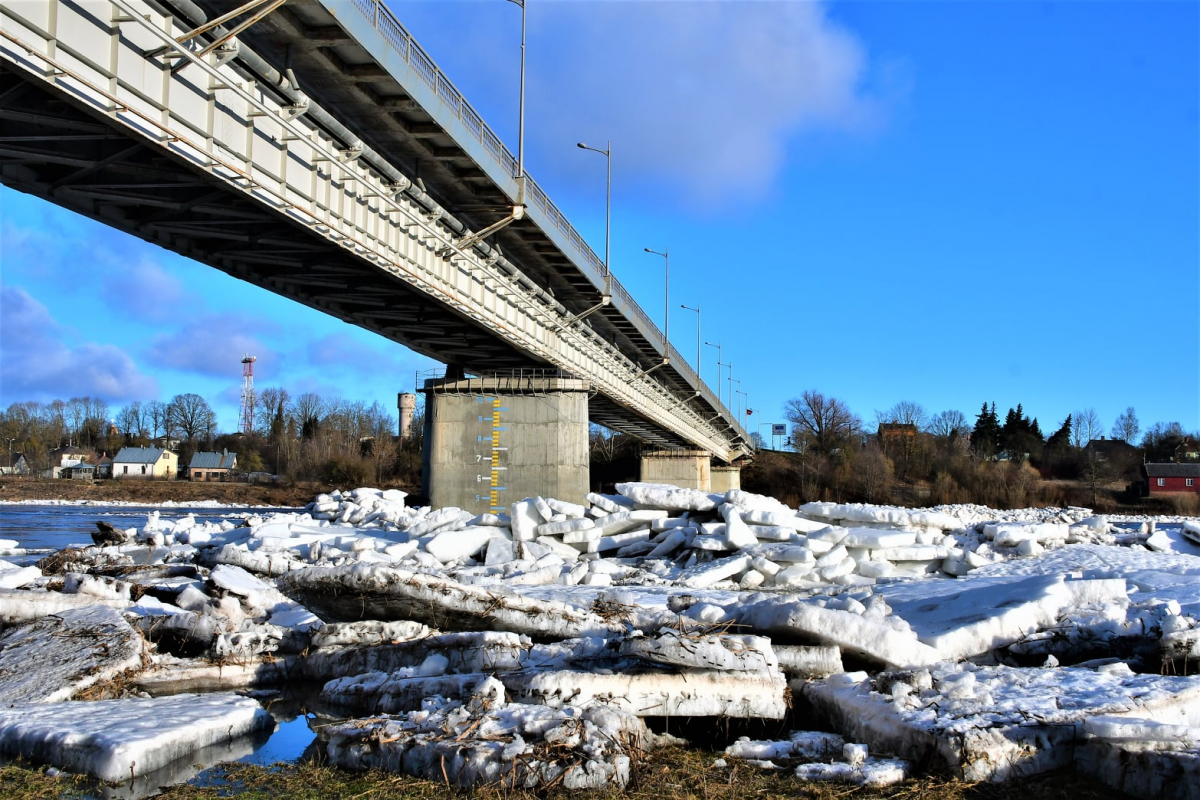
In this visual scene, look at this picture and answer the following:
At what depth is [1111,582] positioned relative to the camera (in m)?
9.16

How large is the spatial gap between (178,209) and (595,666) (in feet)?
38.1

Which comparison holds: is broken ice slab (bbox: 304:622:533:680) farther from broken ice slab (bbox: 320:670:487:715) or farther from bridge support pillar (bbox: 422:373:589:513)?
bridge support pillar (bbox: 422:373:589:513)

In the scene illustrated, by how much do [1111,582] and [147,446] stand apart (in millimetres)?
111941

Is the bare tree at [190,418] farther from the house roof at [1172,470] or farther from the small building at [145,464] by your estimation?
the house roof at [1172,470]

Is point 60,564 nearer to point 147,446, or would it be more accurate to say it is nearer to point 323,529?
point 323,529

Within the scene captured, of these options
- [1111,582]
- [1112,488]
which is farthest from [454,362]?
[1112,488]

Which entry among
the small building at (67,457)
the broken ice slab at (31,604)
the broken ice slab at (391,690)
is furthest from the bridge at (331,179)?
the small building at (67,457)

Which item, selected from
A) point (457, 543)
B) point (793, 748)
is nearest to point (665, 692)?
point (793, 748)

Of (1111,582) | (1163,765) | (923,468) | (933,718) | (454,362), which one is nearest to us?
(1163,765)

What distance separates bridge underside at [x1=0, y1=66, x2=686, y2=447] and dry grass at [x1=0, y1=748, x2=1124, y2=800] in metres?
7.78

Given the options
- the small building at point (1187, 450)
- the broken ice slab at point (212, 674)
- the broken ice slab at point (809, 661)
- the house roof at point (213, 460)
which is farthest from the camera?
the house roof at point (213, 460)

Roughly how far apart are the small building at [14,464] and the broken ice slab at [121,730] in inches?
3855

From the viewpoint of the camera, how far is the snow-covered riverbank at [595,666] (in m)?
5.34

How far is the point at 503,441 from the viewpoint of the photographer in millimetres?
30672
